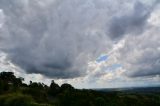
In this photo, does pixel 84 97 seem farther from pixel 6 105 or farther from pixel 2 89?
pixel 2 89

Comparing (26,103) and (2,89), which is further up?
(2,89)

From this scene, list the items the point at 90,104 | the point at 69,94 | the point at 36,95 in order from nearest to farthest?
the point at 90,104 < the point at 69,94 < the point at 36,95

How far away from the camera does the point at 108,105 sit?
15700 cm

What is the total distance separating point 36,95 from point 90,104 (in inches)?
2431

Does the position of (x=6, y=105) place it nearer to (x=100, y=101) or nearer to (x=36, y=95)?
(x=36, y=95)

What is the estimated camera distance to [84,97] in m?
157

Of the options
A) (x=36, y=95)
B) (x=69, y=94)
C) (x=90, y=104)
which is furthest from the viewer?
(x=36, y=95)

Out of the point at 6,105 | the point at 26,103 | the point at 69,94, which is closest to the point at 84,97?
the point at 69,94

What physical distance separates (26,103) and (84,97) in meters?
32.2

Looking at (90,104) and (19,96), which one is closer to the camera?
(90,104)

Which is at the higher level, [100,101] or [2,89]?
[2,89]

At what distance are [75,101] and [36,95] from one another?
5482 cm

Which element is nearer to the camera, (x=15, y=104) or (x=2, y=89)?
(x=15, y=104)

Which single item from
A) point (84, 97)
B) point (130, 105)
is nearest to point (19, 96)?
point (84, 97)
